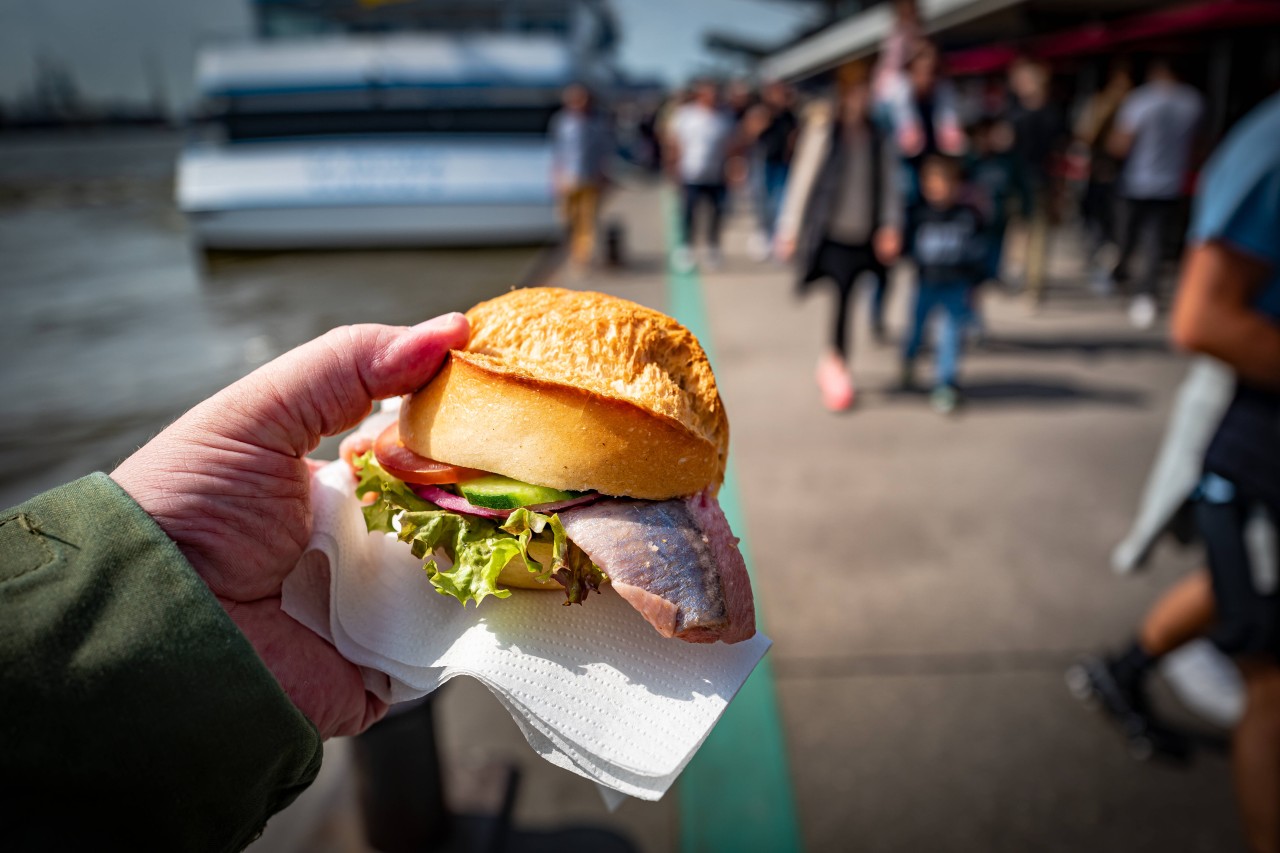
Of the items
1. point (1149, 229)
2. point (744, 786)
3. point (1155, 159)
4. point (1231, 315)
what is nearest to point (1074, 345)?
point (1149, 229)

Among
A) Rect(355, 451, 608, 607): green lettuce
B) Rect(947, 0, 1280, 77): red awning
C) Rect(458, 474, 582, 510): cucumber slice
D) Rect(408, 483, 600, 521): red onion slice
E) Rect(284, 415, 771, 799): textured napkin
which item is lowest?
Rect(284, 415, 771, 799): textured napkin

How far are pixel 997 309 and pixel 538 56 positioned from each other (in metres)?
10.5

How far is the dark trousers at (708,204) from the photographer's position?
1195 cm

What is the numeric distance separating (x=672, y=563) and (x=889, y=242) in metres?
5.82

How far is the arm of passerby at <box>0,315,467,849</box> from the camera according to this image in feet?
3.45

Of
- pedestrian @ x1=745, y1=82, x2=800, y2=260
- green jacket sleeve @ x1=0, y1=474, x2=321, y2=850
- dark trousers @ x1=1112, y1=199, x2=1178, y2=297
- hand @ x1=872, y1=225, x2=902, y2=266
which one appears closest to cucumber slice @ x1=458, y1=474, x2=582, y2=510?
green jacket sleeve @ x1=0, y1=474, x2=321, y2=850

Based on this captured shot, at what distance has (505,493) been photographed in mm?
1575

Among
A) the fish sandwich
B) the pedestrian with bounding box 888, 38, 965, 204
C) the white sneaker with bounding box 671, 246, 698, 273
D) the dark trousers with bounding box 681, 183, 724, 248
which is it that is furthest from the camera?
the white sneaker with bounding box 671, 246, 698, 273

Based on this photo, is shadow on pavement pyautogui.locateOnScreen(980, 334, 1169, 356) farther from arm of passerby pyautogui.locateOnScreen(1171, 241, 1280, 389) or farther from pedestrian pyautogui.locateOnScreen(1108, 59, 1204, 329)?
arm of passerby pyautogui.locateOnScreen(1171, 241, 1280, 389)

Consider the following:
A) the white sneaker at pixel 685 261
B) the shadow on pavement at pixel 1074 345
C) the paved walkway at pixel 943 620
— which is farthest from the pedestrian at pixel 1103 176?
the white sneaker at pixel 685 261

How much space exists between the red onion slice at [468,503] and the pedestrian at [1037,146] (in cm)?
968

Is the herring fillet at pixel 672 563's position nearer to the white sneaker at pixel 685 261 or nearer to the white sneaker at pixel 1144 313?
the white sneaker at pixel 1144 313

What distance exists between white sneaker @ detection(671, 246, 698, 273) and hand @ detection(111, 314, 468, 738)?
11.2 metres

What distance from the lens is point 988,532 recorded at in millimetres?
4742
